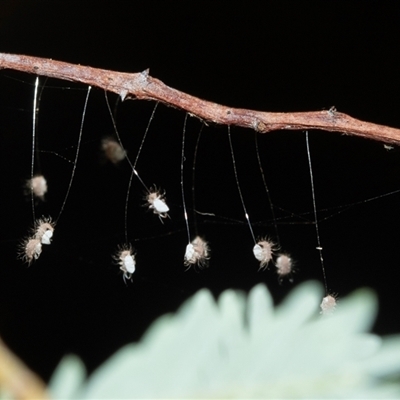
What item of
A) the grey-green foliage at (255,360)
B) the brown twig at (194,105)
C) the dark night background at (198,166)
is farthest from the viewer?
the dark night background at (198,166)

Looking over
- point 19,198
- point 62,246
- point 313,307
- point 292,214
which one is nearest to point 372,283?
point 292,214

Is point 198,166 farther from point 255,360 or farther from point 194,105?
point 255,360

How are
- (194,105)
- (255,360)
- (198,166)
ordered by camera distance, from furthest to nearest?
(198,166), (194,105), (255,360)

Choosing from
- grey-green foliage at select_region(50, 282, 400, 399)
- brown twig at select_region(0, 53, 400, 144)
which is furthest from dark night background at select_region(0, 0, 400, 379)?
grey-green foliage at select_region(50, 282, 400, 399)

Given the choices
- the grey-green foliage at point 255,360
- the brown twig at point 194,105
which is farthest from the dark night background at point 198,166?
the grey-green foliage at point 255,360

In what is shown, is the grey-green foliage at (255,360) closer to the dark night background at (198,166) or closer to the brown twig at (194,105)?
the brown twig at (194,105)

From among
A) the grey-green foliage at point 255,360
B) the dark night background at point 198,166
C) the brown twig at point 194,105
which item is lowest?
the grey-green foliage at point 255,360

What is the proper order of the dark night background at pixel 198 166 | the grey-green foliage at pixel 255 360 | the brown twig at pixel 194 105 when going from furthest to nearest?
1. the dark night background at pixel 198 166
2. the brown twig at pixel 194 105
3. the grey-green foliage at pixel 255 360

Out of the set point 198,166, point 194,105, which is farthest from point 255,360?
point 198,166
